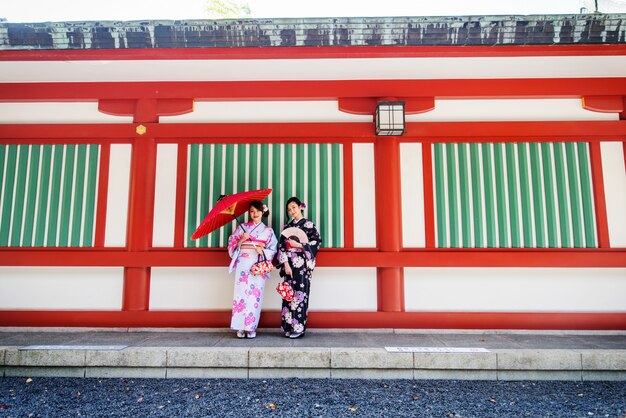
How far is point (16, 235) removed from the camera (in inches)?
176

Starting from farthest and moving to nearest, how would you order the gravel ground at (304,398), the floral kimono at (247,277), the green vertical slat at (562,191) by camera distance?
1. the green vertical slat at (562,191)
2. the floral kimono at (247,277)
3. the gravel ground at (304,398)

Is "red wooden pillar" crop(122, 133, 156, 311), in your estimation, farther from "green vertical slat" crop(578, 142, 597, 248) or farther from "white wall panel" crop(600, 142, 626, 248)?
"white wall panel" crop(600, 142, 626, 248)

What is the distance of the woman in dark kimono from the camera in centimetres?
397

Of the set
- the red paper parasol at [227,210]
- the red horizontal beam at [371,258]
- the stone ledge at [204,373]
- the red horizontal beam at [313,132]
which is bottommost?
the stone ledge at [204,373]

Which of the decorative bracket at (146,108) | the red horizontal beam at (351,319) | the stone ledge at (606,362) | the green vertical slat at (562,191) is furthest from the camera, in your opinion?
the decorative bracket at (146,108)

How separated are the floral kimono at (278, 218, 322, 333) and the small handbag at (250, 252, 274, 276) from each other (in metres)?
0.15

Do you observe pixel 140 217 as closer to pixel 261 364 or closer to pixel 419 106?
pixel 261 364

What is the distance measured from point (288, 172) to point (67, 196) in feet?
8.53

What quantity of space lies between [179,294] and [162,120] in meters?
2.07

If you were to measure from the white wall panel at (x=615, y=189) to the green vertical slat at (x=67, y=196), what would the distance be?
6159 millimetres

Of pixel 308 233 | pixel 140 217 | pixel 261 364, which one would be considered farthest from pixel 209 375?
pixel 140 217

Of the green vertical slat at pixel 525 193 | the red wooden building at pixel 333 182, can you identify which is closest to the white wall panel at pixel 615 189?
the red wooden building at pixel 333 182

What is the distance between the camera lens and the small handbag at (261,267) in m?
3.96

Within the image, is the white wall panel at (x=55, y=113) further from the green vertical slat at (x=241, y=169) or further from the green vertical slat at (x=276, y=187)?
the green vertical slat at (x=276, y=187)
